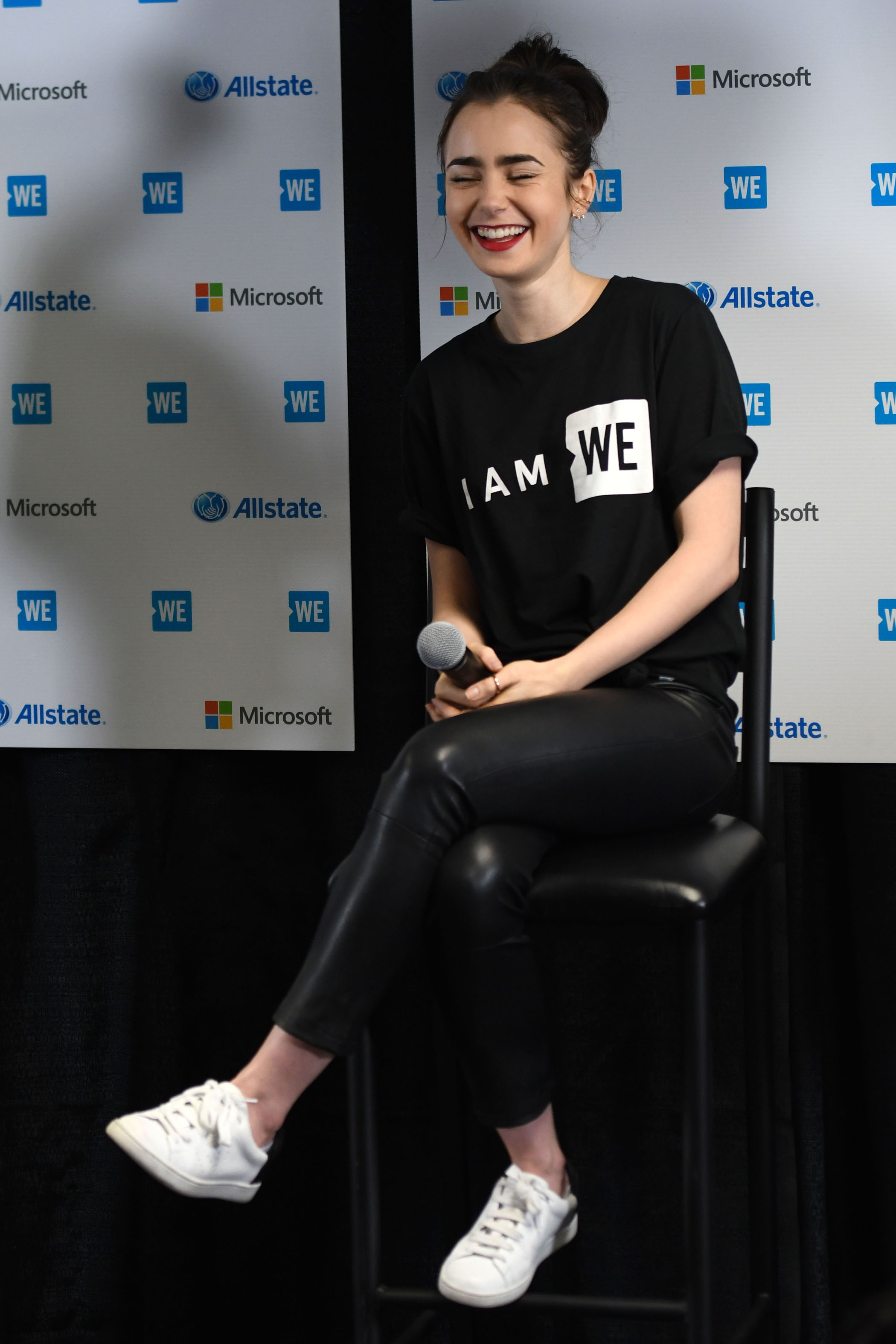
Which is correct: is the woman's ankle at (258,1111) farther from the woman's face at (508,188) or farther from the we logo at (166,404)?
the we logo at (166,404)

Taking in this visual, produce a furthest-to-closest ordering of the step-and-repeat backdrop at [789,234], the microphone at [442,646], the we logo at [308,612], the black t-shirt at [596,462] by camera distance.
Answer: the we logo at [308,612], the step-and-repeat backdrop at [789,234], the black t-shirt at [596,462], the microphone at [442,646]

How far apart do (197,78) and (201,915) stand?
117cm

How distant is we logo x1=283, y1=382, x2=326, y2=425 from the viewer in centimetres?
168

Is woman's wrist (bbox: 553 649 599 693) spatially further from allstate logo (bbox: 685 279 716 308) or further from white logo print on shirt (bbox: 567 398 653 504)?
allstate logo (bbox: 685 279 716 308)

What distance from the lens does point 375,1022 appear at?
1.62m

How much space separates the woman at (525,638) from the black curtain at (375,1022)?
360 millimetres

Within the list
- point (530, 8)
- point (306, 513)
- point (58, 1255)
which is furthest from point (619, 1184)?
point (530, 8)

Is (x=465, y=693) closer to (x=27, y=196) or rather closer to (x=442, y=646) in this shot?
(x=442, y=646)

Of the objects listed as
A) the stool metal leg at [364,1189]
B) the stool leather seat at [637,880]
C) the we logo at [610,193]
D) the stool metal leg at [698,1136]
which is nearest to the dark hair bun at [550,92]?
the we logo at [610,193]

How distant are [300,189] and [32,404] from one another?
490mm

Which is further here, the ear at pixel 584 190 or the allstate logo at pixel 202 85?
the allstate logo at pixel 202 85

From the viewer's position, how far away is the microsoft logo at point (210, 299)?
170cm

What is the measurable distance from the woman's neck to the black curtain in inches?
14.2

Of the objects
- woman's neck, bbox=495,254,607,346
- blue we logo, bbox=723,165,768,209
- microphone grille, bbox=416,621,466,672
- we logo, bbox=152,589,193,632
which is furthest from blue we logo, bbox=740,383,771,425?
we logo, bbox=152,589,193,632
